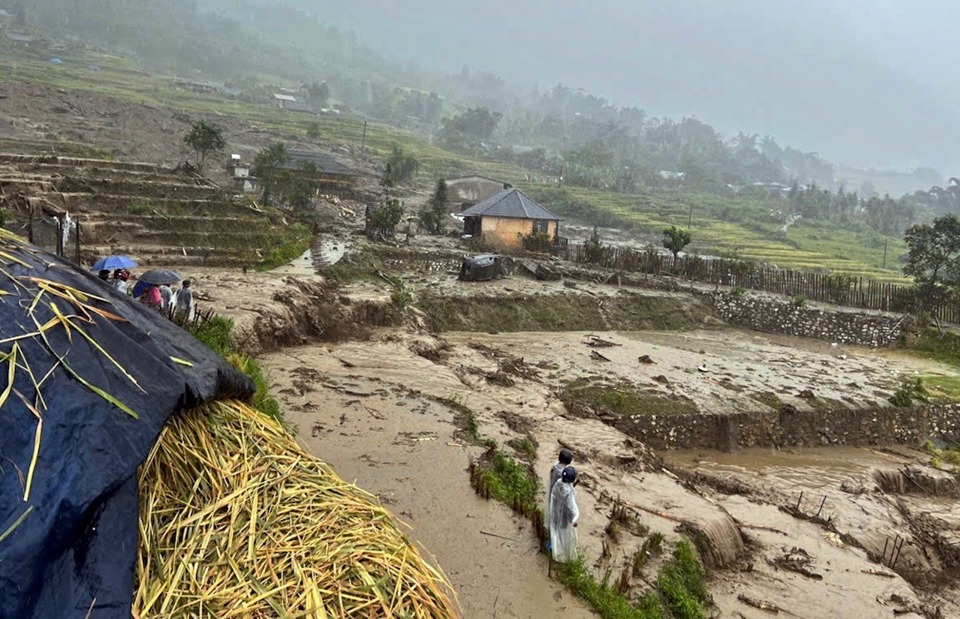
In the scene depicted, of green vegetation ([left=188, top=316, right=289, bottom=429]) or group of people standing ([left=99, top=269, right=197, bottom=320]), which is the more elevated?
group of people standing ([left=99, top=269, right=197, bottom=320])

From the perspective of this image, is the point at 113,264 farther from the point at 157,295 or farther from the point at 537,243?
the point at 537,243

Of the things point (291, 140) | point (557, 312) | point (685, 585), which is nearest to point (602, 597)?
point (685, 585)

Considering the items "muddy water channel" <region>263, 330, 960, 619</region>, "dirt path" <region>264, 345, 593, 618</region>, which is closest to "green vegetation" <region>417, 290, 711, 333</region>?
"muddy water channel" <region>263, 330, 960, 619</region>

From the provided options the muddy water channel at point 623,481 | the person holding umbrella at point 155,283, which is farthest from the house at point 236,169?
the person holding umbrella at point 155,283

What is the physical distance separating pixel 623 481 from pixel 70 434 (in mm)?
8730

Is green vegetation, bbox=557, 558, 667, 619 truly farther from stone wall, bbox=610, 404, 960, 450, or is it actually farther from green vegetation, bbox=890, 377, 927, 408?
green vegetation, bbox=890, 377, 927, 408

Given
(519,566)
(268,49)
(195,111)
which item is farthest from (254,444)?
(268,49)

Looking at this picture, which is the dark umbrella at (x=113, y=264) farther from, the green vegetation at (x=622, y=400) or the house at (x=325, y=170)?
the house at (x=325, y=170)

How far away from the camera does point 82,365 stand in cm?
264

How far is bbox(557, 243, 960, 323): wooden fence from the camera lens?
22938mm

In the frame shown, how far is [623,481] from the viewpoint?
9836mm

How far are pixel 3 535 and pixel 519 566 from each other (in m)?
4.93

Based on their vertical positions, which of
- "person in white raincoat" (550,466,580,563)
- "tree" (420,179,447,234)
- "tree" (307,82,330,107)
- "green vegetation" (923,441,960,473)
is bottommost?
"green vegetation" (923,441,960,473)

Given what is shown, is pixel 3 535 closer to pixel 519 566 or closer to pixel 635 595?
pixel 519 566
